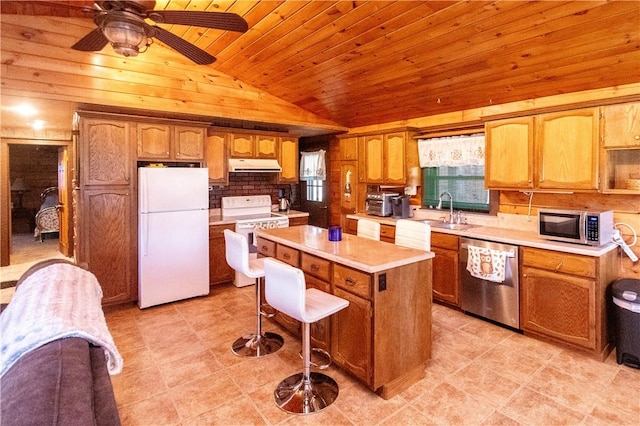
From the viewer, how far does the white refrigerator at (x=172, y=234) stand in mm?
3979

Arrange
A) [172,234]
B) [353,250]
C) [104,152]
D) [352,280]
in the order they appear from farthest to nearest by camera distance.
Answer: [172,234] < [104,152] < [353,250] < [352,280]

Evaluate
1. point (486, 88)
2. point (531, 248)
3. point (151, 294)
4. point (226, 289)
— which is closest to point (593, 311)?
point (531, 248)

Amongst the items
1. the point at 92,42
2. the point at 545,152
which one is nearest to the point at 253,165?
the point at 92,42

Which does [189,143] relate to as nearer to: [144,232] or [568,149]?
[144,232]

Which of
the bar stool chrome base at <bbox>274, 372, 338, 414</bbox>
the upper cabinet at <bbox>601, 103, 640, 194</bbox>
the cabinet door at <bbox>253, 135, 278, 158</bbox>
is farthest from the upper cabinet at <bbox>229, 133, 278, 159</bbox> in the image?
the upper cabinet at <bbox>601, 103, 640, 194</bbox>

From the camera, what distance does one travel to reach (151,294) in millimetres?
4051

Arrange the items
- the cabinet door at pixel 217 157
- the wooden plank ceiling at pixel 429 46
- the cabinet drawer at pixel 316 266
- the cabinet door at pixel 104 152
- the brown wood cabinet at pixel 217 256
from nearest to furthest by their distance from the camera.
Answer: the wooden plank ceiling at pixel 429 46 → the cabinet drawer at pixel 316 266 → the cabinet door at pixel 104 152 → the brown wood cabinet at pixel 217 256 → the cabinet door at pixel 217 157

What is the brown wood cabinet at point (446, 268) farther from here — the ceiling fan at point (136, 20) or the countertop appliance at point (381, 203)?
the ceiling fan at point (136, 20)

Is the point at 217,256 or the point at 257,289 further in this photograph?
the point at 217,256

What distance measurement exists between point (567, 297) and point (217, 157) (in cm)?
426

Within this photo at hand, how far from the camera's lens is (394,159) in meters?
4.82

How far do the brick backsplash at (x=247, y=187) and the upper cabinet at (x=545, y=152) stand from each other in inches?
126

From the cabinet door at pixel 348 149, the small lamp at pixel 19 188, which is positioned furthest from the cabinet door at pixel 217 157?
the small lamp at pixel 19 188

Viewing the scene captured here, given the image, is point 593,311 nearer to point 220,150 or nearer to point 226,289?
point 226,289
